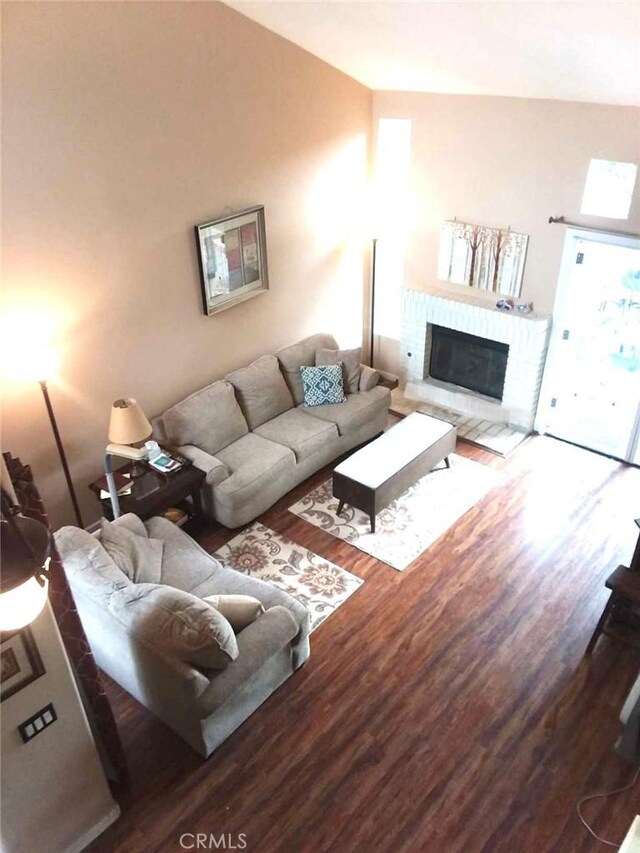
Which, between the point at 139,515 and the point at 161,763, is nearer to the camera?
the point at 161,763

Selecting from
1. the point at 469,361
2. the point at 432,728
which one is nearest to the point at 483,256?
→ the point at 469,361

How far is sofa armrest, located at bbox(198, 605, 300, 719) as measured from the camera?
12.3 feet

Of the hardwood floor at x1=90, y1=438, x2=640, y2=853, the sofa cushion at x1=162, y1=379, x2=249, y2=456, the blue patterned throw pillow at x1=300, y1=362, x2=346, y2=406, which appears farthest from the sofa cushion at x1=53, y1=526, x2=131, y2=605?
the blue patterned throw pillow at x1=300, y1=362, x2=346, y2=406

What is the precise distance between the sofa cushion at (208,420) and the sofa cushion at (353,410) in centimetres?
78

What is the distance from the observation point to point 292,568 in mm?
5348

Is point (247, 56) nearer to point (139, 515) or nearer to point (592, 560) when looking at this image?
point (139, 515)

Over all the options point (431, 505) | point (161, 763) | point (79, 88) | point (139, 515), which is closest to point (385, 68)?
point (79, 88)

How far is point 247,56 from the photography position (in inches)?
215

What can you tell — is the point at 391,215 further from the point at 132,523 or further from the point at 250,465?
the point at 132,523

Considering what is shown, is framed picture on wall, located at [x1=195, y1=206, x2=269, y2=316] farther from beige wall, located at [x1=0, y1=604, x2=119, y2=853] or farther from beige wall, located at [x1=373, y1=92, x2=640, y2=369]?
beige wall, located at [x1=0, y1=604, x2=119, y2=853]

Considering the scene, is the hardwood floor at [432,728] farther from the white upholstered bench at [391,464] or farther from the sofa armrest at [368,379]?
the sofa armrest at [368,379]

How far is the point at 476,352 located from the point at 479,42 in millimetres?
3067

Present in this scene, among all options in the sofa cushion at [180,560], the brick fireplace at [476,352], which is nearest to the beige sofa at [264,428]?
the sofa cushion at [180,560]

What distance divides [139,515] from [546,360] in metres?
4.03
